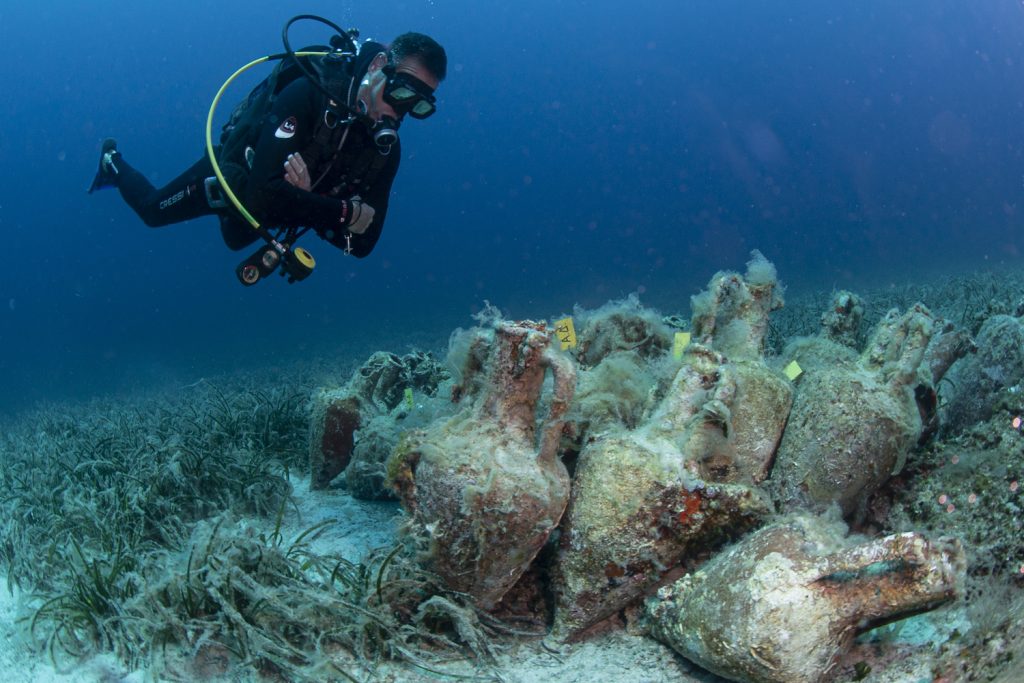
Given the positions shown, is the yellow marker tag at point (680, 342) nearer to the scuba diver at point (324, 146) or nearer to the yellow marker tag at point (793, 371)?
the yellow marker tag at point (793, 371)

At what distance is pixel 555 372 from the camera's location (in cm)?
229

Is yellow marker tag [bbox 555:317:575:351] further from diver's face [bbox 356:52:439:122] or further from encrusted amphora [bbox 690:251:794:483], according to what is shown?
diver's face [bbox 356:52:439:122]

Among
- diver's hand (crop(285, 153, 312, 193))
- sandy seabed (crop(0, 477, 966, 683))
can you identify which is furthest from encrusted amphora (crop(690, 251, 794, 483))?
diver's hand (crop(285, 153, 312, 193))

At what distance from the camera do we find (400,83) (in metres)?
4.99

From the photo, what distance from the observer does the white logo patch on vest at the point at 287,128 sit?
17.0 feet

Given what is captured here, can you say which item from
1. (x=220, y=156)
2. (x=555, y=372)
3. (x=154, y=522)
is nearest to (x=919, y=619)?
(x=555, y=372)

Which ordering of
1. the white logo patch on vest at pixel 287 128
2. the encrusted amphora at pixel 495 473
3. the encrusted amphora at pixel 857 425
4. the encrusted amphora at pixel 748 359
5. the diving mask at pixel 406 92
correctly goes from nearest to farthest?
the encrusted amphora at pixel 495 473 < the encrusted amphora at pixel 857 425 < the encrusted amphora at pixel 748 359 < the diving mask at pixel 406 92 < the white logo patch on vest at pixel 287 128

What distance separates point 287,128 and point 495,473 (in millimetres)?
4349

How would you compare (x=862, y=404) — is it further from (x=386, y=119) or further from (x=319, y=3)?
(x=319, y=3)

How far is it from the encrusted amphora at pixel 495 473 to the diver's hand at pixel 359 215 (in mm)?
3548

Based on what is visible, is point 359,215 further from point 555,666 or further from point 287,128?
point 555,666

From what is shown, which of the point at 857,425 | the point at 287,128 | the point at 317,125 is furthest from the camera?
the point at 317,125

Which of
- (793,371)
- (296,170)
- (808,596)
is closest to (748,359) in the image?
(793,371)

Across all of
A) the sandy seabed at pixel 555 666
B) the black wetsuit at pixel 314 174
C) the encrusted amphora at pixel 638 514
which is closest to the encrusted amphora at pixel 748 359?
the encrusted amphora at pixel 638 514
